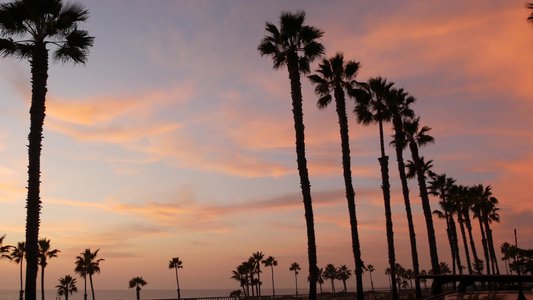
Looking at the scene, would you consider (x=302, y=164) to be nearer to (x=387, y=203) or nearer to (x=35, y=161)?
(x=387, y=203)

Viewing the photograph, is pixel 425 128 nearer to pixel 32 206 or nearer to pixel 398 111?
pixel 398 111

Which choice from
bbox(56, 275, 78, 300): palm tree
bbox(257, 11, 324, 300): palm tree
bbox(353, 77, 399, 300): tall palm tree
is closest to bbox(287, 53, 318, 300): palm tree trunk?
bbox(257, 11, 324, 300): palm tree

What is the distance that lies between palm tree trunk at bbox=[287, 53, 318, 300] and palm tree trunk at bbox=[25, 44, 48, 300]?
13.2 meters

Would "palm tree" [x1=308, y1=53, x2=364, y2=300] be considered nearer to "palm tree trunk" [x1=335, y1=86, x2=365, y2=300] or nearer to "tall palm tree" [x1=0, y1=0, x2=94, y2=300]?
"palm tree trunk" [x1=335, y1=86, x2=365, y2=300]

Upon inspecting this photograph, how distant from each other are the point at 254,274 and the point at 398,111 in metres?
65.2

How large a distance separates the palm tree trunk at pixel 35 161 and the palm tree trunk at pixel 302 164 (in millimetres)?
13179

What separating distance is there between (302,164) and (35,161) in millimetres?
13685

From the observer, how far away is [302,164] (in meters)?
25.5

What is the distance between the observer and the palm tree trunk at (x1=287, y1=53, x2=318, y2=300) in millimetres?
24328

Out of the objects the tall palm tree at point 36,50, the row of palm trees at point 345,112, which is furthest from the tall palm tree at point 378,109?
the tall palm tree at point 36,50

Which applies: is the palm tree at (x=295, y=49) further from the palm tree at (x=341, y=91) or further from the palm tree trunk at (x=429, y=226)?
the palm tree trunk at (x=429, y=226)

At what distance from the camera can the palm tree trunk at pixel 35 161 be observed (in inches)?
647

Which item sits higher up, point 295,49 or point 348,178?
point 295,49

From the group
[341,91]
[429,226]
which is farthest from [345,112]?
[429,226]
